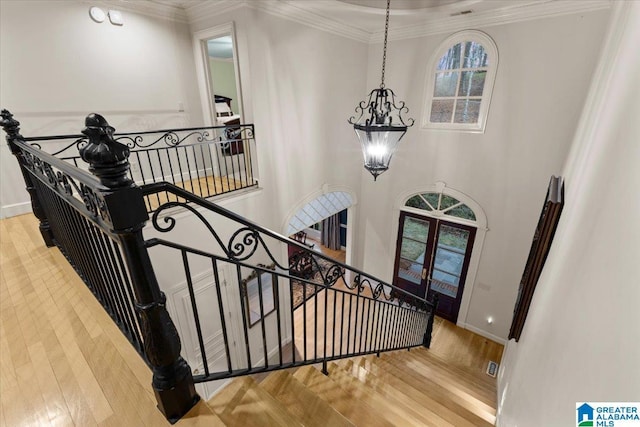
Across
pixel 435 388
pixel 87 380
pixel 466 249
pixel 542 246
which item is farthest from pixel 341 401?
pixel 466 249

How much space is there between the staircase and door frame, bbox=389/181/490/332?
1.20 meters

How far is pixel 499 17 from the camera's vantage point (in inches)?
154

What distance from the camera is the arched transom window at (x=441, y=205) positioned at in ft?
16.6

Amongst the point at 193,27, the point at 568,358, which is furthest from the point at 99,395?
the point at 193,27

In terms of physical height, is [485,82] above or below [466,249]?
above

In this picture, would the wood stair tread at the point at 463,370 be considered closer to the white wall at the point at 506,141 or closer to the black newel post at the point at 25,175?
the white wall at the point at 506,141

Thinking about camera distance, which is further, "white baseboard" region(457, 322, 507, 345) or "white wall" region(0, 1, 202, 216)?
"white baseboard" region(457, 322, 507, 345)

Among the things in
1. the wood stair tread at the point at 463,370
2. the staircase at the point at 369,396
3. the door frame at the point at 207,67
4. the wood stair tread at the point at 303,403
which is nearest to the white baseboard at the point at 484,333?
the wood stair tread at the point at 463,370

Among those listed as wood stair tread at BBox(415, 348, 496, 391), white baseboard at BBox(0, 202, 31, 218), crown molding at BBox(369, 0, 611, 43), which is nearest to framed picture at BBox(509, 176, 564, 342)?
wood stair tread at BBox(415, 348, 496, 391)

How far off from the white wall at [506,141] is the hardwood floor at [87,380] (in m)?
2.46

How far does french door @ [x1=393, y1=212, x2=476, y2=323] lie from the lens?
530cm

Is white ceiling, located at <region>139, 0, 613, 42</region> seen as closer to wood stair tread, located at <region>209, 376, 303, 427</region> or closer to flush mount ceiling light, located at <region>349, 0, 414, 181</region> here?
flush mount ceiling light, located at <region>349, 0, 414, 181</region>

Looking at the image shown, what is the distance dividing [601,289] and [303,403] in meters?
1.77

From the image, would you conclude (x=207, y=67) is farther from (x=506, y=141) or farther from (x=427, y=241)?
(x=427, y=241)
